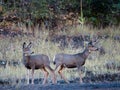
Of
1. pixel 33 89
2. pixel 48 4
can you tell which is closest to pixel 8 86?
pixel 33 89

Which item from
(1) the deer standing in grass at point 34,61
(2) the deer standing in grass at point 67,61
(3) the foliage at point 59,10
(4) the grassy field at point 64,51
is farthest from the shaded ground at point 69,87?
(3) the foliage at point 59,10

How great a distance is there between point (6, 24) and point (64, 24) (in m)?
3.01

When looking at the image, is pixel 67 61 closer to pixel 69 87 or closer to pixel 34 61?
pixel 34 61

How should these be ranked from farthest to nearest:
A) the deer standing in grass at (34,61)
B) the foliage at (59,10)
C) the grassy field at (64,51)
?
1. the foliage at (59,10)
2. the grassy field at (64,51)
3. the deer standing in grass at (34,61)

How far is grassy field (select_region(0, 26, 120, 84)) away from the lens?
57.6ft

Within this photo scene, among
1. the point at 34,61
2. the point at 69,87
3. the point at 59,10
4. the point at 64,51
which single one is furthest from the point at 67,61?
the point at 59,10

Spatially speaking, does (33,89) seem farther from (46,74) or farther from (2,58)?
(2,58)

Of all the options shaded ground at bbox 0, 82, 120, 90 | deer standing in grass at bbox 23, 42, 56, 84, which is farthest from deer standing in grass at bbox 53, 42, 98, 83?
shaded ground at bbox 0, 82, 120, 90

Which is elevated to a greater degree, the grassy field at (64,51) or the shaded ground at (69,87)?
the grassy field at (64,51)

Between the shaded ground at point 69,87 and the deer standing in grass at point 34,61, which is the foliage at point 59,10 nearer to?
the deer standing in grass at point 34,61

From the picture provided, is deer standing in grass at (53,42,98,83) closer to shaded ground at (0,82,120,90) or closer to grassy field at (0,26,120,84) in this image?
grassy field at (0,26,120,84)

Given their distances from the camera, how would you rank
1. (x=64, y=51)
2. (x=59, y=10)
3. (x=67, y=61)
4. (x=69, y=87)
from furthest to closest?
(x=59, y=10) → (x=64, y=51) → (x=67, y=61) → (x=69, y=87)

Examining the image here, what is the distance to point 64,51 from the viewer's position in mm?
20891

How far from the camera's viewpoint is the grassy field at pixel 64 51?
1756 cm
